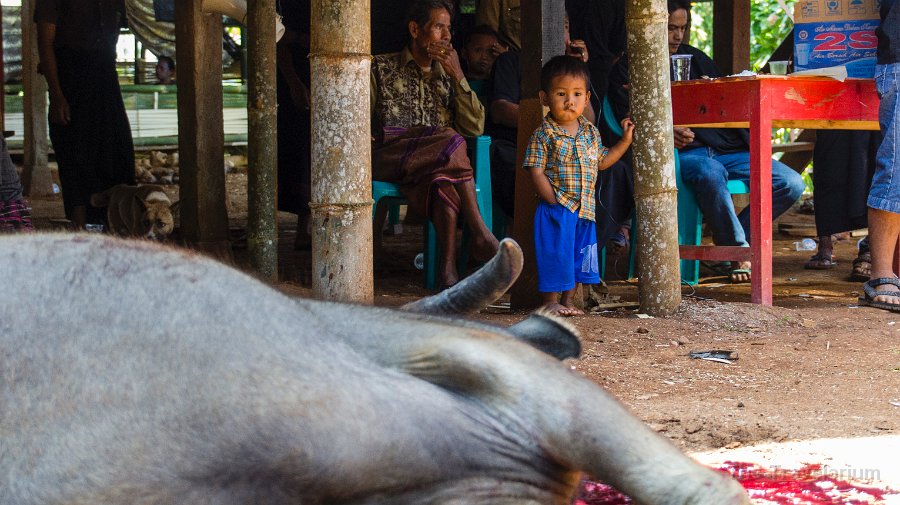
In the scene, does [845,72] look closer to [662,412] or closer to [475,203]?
[475,203]

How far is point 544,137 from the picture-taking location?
5.66m

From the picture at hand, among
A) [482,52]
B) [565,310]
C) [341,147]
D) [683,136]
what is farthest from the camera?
[482,52]

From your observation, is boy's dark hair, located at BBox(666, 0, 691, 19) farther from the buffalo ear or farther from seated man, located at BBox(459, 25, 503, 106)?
the buffalo ear

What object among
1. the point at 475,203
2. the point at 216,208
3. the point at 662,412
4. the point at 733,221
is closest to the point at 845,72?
the point at 733,221

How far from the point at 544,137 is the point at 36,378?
4.11m

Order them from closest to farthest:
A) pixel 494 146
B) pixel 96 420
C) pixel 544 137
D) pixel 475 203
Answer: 1. pixel 96 420
2. pixel 544 137
3. pixel 475 203
4. pixel 494 146

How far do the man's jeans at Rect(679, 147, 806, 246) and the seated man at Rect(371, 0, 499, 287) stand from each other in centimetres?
143

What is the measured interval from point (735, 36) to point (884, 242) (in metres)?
3.53

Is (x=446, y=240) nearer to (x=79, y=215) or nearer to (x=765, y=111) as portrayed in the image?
(x=765, y=111)

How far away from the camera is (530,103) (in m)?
5.86

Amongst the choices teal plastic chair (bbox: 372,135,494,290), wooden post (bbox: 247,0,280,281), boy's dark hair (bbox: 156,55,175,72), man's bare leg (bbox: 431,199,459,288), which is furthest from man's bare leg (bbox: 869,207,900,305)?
boy's dark hair (bbox: 156,55,175,72)

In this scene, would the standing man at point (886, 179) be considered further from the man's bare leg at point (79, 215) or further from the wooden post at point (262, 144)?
the man's bare leg at point (79, 215)

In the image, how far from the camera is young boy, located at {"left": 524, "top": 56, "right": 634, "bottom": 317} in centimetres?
562

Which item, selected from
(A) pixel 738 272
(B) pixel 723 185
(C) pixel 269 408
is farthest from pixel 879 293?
(C) pixel 269 408
